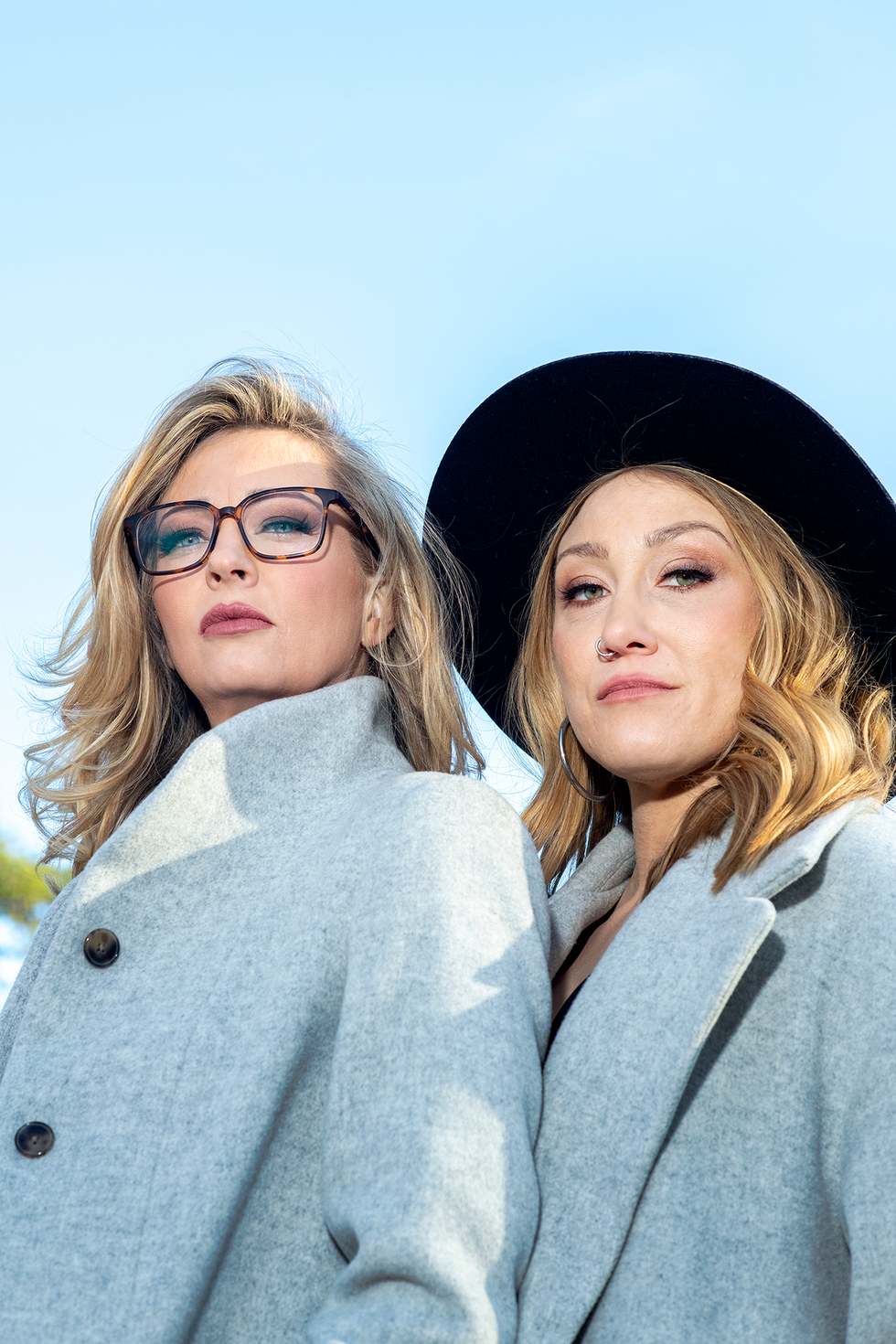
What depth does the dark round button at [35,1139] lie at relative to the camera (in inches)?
85.4

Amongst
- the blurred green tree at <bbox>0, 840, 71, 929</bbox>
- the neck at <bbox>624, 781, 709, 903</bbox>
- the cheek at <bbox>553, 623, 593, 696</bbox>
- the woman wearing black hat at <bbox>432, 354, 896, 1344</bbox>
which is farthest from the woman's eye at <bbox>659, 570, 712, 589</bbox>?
the blurred green tree at <bbox>0, 840, 71, 929</bbox>

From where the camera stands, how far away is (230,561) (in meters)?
3.00

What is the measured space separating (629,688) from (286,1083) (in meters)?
1.25

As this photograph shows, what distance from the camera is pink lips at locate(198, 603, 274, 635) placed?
9.76 ft

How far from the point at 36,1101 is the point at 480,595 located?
82.5 inches

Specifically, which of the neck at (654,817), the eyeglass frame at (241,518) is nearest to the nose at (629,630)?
the neck at (654,817)

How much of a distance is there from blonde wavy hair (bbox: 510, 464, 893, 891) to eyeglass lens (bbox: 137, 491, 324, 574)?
789 millimetres

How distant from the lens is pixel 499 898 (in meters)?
2.33

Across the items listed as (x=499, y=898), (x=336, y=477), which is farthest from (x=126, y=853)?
(x=336, y=477)

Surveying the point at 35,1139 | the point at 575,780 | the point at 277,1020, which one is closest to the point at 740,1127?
the point at 277,1020

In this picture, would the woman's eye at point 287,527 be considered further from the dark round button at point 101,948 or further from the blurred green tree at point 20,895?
the blurred green tree at point 20,895

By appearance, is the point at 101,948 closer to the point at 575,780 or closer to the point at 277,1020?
the point at 277,1020

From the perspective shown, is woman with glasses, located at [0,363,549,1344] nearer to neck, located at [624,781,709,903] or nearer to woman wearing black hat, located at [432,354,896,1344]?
woman wearing black hat, located at [432,354,896,1344]

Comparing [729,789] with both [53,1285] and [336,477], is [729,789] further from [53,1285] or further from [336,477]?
[53,1285]
